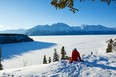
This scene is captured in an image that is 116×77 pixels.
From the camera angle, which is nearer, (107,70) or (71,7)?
(71,7)

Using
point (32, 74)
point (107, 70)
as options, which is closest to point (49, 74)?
point (32, 74)

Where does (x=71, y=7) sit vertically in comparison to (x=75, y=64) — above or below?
above

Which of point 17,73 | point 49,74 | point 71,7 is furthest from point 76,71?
point 71,7

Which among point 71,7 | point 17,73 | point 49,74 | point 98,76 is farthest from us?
point 17,73

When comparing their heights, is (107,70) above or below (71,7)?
below

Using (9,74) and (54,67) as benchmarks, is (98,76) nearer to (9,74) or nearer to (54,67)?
(54,67)

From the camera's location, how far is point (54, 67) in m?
22.2

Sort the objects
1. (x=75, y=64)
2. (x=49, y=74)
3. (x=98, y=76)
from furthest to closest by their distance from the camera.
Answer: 1. (x=75, y=64)
2. (x=49, y=74)
3. (x=98, y=76)

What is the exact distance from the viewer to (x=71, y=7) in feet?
39.3

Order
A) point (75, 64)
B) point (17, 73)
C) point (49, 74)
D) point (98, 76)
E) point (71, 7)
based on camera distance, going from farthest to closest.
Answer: point (75, 64) → point (17, 73) → point (49, 74) → point (98, 76) → point (71, 7)

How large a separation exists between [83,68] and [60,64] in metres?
2.91

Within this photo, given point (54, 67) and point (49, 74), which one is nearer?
point (49, 74)

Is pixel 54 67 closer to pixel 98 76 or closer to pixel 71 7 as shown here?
pixel 98 76

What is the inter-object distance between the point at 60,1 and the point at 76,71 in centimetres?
988
